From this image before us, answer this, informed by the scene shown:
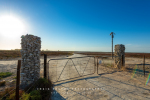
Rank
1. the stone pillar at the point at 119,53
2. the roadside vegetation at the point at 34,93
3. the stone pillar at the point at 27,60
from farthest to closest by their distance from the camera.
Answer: the stone pillar at the point at 119,53
the stone pillar at the point at 27,60
the roadside vegetation at the point at 34,93

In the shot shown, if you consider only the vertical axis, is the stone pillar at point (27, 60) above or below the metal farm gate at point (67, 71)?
above

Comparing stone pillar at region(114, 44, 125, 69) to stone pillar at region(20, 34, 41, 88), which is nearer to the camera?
stone pillar at region(20, 34, 41, 88)

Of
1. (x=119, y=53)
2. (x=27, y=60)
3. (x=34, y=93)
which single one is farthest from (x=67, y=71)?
Result: (x=119, y=53)

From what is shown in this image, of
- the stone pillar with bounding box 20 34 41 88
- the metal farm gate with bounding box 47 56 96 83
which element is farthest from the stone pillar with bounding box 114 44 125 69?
the stone pillar with bounding box 20 34 41 88

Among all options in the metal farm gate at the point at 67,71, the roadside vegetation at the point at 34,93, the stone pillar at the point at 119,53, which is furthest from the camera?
the stone pillar at the point at 119,53

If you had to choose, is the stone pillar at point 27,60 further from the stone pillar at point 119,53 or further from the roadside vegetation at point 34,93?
the stone pillar at point 119,53

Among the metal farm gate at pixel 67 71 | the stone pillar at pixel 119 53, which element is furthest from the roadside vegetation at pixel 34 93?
the stone pillar at pixel 119 53

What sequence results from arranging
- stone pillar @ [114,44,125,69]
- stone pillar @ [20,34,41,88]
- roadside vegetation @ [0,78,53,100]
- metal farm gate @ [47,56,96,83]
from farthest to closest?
stone pillar @ [114,44,125,69] < metal farm gate @ [47,56,96,83] < stone pillar @ [20,34,41,88] < roadside vegetation @ [0,78,53,100]

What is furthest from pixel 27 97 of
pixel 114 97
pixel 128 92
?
pixel 128 92

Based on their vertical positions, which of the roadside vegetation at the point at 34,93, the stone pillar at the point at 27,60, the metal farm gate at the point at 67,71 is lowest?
the metal farm gate at the point at 67,71

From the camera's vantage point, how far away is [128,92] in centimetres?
464

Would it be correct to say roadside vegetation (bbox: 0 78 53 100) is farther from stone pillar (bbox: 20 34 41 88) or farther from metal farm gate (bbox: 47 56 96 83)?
metal farm gate (bbox: 47 56 96 83)

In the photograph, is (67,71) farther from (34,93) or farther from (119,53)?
(119,53)

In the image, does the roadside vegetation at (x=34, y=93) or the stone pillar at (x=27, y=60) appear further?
the stone pillar at (x=27, y=60)
